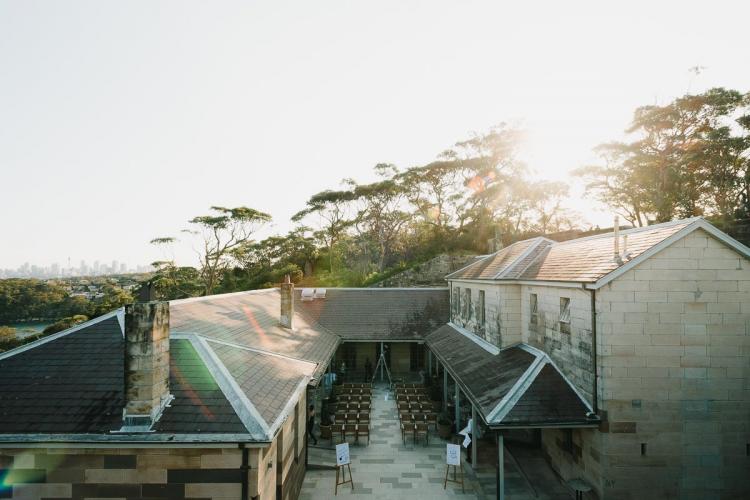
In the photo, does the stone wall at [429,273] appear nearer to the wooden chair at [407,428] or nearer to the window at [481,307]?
the window at [481,307]

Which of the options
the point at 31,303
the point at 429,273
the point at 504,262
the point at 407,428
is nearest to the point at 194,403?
the point at 407,428

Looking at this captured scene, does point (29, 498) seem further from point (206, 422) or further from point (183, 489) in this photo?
point (206, 422)

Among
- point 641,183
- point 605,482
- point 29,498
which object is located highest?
point 641,183

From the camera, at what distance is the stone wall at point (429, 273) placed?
3866cm

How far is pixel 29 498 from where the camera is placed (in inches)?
304

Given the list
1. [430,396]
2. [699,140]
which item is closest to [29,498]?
[430,396]

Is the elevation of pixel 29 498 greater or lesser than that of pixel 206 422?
lesser

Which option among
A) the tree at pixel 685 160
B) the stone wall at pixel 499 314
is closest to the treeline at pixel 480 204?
the tree at pixel 685 160

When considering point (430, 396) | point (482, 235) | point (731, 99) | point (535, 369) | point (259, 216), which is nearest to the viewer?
point (535, 369)

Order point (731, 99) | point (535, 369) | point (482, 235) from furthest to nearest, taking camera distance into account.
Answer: point (482, 235) < point (731, 99) < point (535, 369)

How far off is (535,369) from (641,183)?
83.8 ft

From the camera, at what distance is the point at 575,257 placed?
1308 cm

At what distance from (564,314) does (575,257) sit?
2.31m

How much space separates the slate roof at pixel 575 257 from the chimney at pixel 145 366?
10465 mm
